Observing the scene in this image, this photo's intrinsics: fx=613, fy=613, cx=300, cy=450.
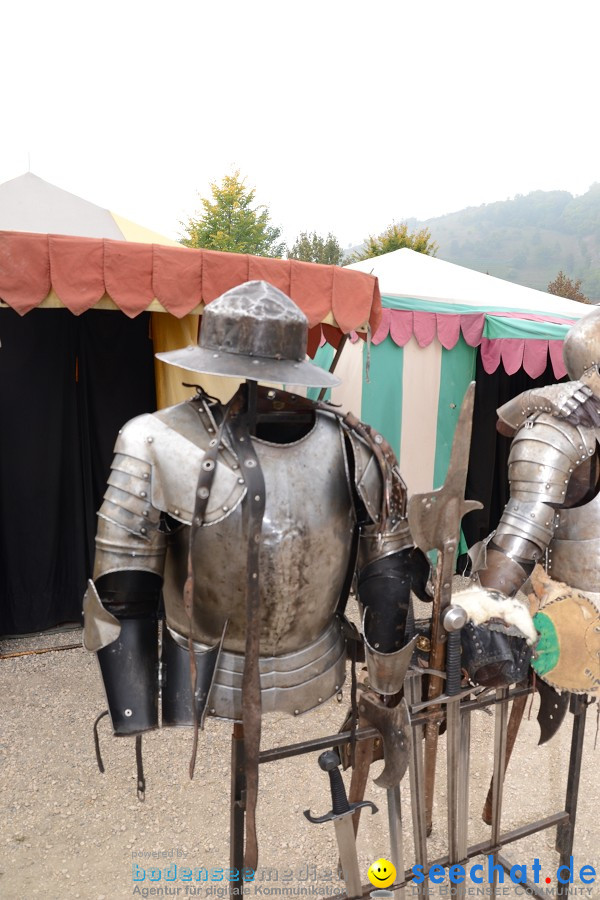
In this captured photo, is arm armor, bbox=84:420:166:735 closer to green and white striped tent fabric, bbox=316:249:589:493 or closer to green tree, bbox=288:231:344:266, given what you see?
green and white striped tent fabric, bbox=316:249:589:493

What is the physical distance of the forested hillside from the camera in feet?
202

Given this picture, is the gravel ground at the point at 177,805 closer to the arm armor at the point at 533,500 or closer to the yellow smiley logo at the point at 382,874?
the yellow smiley logo at the point at 382,874

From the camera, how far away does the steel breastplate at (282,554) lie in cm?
137

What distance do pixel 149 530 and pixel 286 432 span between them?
0.45m

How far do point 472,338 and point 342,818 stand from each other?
4043 mm

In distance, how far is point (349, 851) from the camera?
62.5 inches

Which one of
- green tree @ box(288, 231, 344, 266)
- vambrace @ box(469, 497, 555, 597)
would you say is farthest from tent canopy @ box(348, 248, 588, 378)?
green tree @ box(288, 231, 344, 266)

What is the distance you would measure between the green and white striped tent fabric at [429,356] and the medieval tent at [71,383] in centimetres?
133

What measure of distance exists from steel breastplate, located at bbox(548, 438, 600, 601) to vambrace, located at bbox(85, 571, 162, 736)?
1.27 metres

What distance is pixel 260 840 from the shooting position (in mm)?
2199

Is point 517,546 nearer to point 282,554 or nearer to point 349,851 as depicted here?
point 282,554

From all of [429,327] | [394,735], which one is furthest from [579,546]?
[429,327]

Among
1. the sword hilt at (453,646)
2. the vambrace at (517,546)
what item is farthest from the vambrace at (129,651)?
the vambrace at (517,546)

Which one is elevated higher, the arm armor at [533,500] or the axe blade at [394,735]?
the arm armor at [533,500]
